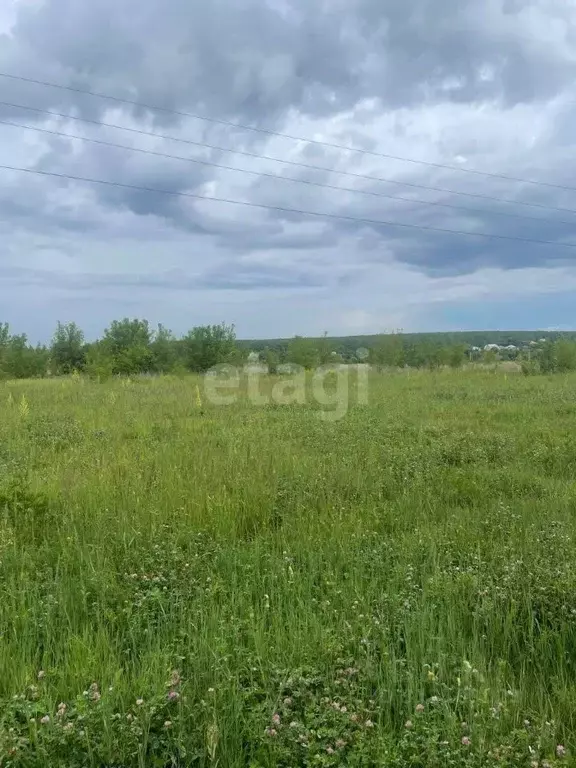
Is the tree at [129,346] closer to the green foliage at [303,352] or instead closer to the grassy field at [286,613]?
the green foliage at [303,352]

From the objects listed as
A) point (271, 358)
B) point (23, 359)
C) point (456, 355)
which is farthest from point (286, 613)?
point (23, 359)

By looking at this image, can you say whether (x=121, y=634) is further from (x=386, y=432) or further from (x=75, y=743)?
(x=386, y=432)

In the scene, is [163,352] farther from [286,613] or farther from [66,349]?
[286,613]

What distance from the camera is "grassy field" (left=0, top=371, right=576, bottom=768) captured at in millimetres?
1895

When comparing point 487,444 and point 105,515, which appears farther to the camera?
point 487,444

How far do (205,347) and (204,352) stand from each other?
36 cm

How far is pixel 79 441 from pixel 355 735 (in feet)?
21.8

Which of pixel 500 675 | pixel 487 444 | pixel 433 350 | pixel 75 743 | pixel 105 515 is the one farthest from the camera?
pixel 433 350

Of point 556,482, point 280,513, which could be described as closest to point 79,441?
point 280,513

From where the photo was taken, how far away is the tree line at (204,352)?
1438 inches

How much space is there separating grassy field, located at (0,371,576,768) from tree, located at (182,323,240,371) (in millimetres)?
31693

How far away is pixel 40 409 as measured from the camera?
11.2 metres

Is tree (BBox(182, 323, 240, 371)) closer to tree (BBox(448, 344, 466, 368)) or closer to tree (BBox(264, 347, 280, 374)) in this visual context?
tree (BBox(264, 347, 280, 374))

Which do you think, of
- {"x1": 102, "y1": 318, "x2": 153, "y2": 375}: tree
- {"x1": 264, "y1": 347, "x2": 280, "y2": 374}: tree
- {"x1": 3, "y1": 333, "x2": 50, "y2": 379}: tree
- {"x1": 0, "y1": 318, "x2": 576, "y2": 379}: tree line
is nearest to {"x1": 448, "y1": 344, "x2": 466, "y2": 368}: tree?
{"x1": 0, "y1": 318, "x2": 576, "y2": 379}: tree line
